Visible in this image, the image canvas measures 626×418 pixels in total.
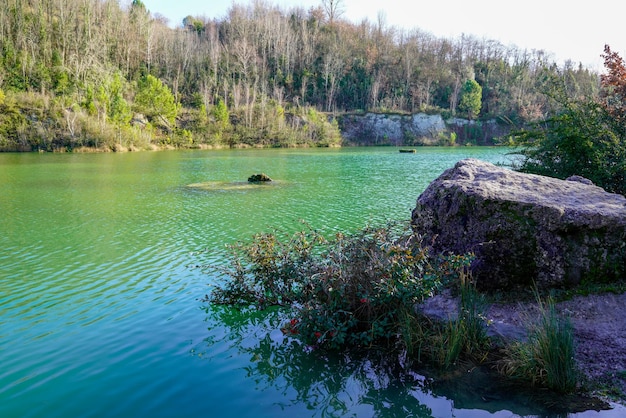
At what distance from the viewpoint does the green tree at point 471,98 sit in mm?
92562

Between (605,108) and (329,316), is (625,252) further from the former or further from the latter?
(605,108)

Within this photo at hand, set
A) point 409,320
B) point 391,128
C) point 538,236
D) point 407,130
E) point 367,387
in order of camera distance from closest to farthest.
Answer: point 367,387, point 409,320, point 538,236, point 407,130, point 391,128

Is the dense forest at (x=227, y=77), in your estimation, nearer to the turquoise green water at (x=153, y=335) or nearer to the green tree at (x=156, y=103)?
the green tree at (x=156, y=103)

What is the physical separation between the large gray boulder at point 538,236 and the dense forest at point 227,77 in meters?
40.8

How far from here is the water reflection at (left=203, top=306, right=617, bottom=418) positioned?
5.04 metres

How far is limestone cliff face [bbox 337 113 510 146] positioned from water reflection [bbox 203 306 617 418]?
269 feet

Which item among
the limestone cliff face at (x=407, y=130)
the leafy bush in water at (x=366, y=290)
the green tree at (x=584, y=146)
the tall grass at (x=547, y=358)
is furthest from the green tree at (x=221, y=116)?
the tall grass at (x=547, y=358)

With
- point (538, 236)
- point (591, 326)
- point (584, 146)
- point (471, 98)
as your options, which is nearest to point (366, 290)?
point (538, 236)

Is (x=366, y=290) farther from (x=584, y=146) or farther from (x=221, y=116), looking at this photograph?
(x=221, y=116)

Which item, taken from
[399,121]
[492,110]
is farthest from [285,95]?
[492,110]

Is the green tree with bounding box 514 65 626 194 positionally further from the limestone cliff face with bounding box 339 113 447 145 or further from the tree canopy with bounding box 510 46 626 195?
the limestone cliff face with bounding box 339 113 447 145

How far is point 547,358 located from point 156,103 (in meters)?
70.8

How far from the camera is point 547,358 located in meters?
5.19

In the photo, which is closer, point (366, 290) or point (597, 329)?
point (597, 329)
